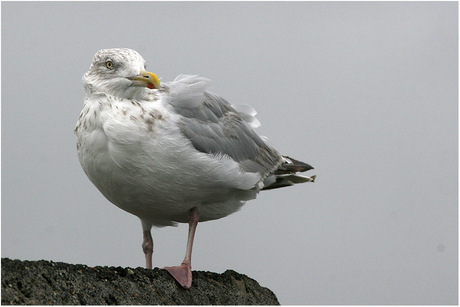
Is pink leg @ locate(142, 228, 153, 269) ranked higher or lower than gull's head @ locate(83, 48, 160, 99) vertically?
lower

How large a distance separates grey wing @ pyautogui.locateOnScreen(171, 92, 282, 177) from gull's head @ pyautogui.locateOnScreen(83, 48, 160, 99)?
382mm

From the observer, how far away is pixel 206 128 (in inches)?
255

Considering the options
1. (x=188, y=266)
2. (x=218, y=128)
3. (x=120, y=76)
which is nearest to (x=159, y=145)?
(x=120, y=76)

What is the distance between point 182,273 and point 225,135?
4.39 feet

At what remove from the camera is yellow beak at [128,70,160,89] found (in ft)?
19.7

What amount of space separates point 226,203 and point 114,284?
170cm

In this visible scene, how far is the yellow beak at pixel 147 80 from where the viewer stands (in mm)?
6004

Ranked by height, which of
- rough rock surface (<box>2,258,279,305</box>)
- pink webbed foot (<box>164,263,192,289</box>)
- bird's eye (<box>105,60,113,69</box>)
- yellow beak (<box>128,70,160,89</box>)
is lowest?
rough rock surface (<box>2,258,279,305</box>)

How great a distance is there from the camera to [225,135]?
670 centimetres

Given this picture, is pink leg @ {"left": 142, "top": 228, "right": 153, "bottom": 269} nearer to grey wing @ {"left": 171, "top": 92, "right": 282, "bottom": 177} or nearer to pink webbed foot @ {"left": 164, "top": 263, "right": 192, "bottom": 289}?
pink webbed foot @ {"left": 164, "top": 263, "right": 192, "bottom": 289}

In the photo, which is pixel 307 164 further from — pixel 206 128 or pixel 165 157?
pixel 165 157

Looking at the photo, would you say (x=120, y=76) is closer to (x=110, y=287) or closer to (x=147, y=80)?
(x=147, y=80)

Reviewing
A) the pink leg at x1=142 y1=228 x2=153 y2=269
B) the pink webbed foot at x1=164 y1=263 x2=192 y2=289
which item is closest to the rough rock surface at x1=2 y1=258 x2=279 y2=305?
the pink webbed foot at x1=164 y1=263 x2=192 y2=289

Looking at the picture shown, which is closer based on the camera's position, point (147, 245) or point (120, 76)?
point (120, 76)
